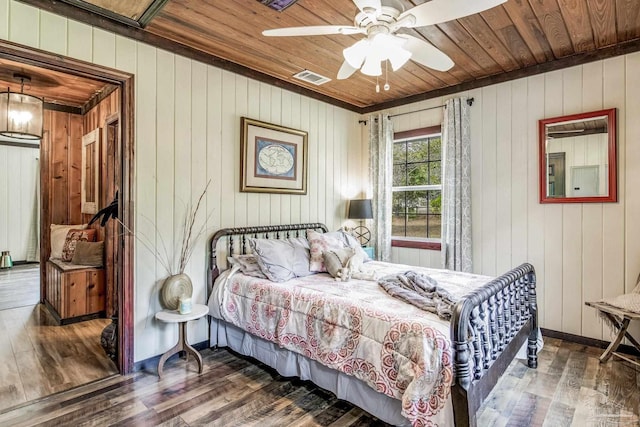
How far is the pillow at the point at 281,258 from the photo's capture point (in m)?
3.00

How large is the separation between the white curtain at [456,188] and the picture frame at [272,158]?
65.1 inches

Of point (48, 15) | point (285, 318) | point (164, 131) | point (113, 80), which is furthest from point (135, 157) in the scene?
point (285, 318)

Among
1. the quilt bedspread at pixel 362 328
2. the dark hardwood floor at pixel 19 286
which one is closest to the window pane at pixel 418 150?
the quilt bedspread at pixel 362 328

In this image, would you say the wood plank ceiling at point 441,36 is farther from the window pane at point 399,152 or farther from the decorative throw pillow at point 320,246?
the decorative throw pillow at point 320,246

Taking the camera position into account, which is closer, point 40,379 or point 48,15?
point 48,15

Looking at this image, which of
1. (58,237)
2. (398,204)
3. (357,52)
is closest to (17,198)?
(58,237)

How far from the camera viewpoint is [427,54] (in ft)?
7.70

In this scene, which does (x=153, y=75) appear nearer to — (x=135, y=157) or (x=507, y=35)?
(x=135, y=157)

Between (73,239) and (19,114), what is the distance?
1.51 metres

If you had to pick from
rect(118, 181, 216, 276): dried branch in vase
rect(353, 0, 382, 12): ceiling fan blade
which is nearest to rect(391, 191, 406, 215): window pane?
rect(118, 181, 216, 276): dried branch in vase

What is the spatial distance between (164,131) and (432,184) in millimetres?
3088

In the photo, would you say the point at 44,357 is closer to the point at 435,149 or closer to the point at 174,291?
the point at 174,291

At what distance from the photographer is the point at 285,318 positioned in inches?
102

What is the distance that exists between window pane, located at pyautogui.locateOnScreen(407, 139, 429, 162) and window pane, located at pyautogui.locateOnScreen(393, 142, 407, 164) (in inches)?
2.3
